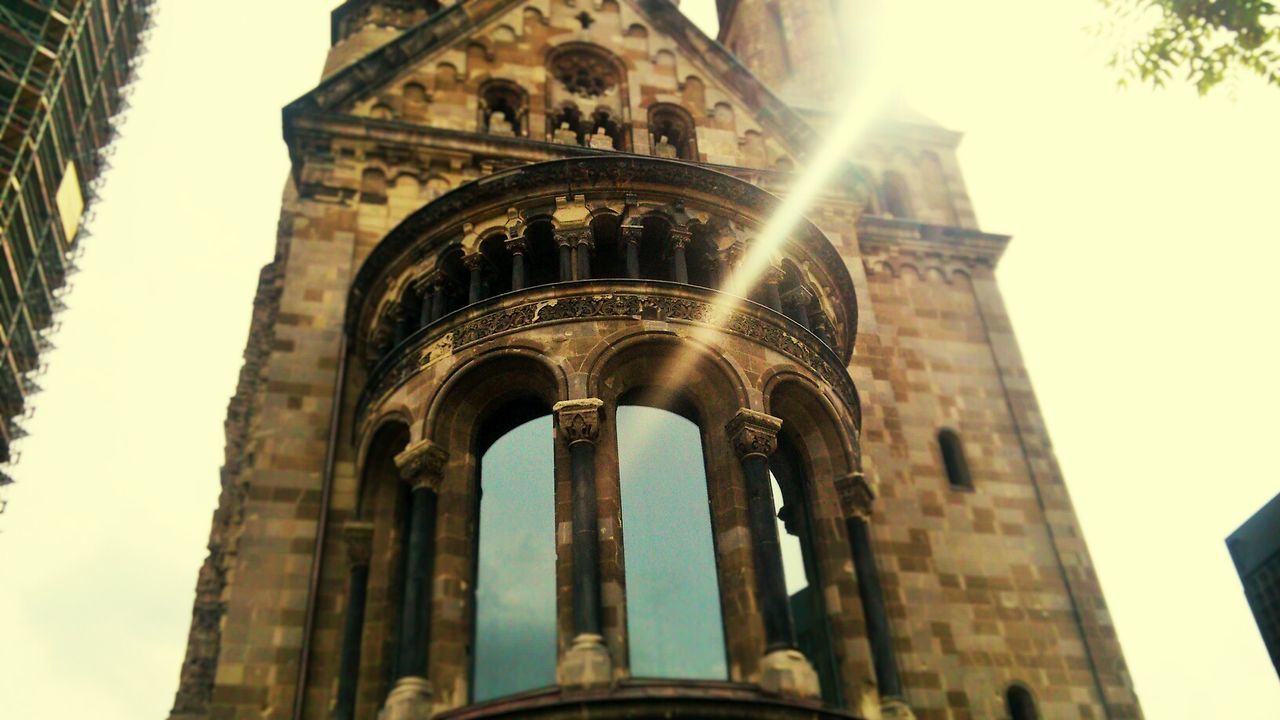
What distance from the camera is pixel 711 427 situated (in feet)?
46.2

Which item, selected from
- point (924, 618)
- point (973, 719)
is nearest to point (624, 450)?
point (924, 618)

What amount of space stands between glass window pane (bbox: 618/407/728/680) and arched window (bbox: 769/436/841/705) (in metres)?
1.15

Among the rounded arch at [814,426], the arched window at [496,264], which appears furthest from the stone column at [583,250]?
the rounded arch at [814,426]

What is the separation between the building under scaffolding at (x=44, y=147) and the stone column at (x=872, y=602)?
101 ft

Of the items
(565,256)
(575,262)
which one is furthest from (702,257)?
(565,256)

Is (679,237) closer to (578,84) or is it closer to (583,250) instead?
(583,250)

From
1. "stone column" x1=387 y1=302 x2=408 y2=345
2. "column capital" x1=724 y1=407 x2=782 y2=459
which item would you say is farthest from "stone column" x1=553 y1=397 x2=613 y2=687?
"stone column" x1=387 y1=302 x2=408 y2=345

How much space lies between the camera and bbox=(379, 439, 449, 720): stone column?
39.1 ft

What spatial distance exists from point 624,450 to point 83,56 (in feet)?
118

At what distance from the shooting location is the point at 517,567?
13.2 m

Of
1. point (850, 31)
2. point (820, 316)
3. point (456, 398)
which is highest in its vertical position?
point (850, 31)

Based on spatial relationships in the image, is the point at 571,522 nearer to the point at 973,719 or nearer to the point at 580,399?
the point at 580,399

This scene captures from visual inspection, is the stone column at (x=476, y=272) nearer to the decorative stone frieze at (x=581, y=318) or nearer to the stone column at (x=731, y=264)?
the decorative stone frieze at (x=581, y=318)

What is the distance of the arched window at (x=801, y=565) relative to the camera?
13.6m
